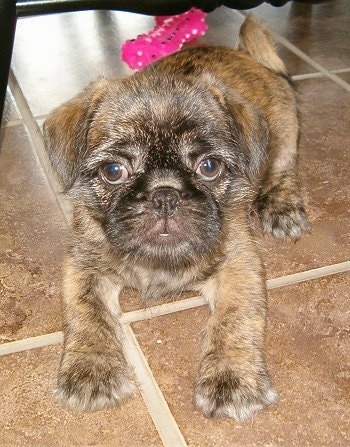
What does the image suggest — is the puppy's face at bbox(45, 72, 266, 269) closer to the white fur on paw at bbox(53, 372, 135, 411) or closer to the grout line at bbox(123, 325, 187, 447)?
the grout line at bbox(123, 325, 187, 447)

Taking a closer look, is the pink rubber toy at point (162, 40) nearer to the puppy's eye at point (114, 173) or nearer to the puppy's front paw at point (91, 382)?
the puppy's eye at point (114, 173)

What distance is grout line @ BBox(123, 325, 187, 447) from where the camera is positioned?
1.64 metres

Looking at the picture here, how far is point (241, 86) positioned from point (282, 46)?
1.57 m

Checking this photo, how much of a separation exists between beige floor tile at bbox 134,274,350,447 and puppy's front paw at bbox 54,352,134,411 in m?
0.12

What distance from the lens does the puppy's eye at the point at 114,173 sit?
1.98 metres

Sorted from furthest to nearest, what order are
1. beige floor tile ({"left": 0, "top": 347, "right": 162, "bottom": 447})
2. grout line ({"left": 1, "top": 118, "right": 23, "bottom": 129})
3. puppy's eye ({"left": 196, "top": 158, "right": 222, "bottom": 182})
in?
1. grout line ({"left": 1, "top": 118, "right": 23, "bottom": 129})
2. puppy's eye ({"left": 196, "top": 158, "right": 222, "bottom": 182})
3. beige floor tile ({"left": 0, "top": 347, "right": 162, "bottom": 447})

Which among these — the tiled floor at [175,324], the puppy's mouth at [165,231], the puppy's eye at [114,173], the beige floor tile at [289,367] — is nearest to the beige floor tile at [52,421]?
the tiled floor at [175,324]

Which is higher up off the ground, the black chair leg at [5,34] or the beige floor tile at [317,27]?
the black chair leg at [5,34]

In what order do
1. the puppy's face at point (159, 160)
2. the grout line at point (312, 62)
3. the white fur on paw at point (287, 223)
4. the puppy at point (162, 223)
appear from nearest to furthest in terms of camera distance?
the puppy at point (162, 223) → the puppy's face at point (159, 160) → the white fur on paw at point (287, 223) → the grout line at point (312, 62)

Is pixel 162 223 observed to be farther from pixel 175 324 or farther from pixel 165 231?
pixel 175 324

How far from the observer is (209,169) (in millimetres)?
2029

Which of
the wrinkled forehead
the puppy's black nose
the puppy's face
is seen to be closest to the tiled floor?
the puppy's face

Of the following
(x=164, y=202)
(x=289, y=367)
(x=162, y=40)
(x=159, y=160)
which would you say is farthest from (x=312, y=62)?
(x=289, y=367)

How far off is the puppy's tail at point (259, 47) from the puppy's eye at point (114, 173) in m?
1.26
